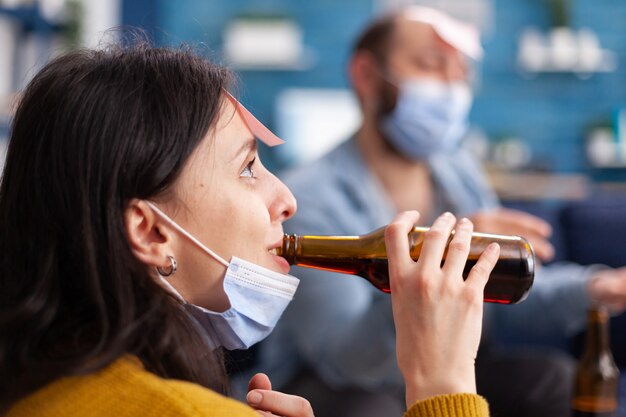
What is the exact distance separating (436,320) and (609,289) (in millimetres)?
879

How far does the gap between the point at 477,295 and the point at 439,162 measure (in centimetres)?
134

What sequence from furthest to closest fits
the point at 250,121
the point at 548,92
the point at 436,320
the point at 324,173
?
the point at 548,92
the point at 324,173
the point at 250,121
the point at 436,320

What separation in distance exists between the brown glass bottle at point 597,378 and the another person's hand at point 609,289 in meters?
0.07

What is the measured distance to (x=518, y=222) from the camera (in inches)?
59.1

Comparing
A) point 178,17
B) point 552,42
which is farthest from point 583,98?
point 178,17

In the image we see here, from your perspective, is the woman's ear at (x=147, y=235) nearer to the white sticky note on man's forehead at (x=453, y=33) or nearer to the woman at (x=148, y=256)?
the woman at (x=148, y=256)

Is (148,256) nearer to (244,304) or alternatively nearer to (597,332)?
(244,304)

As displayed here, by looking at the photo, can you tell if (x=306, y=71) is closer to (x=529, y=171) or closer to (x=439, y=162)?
(x=529, y=171)

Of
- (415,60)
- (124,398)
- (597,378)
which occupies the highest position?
(415,60)

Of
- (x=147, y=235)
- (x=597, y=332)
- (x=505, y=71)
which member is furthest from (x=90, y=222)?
(x=505, y=71)

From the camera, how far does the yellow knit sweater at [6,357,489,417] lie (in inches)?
26.6

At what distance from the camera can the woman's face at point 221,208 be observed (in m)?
0.84

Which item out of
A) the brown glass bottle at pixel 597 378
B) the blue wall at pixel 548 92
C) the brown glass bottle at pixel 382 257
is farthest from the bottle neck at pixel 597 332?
the blue wall at pixel 548 92

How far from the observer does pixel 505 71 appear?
5.22m
